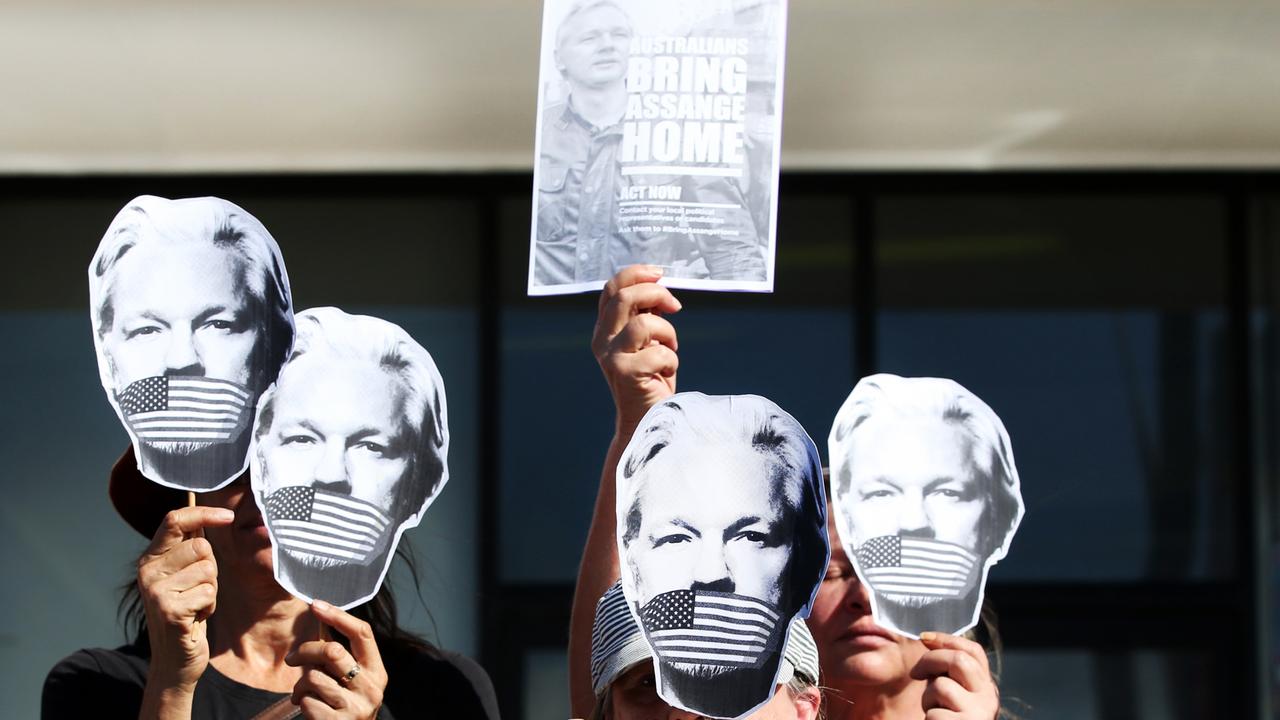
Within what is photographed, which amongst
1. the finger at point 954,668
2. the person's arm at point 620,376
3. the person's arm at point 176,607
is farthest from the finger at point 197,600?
the finger at point 954,668

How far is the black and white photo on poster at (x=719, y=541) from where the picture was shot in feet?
4.82

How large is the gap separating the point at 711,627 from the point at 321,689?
1.27 ft

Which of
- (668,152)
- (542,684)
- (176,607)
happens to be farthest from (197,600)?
(542,684)

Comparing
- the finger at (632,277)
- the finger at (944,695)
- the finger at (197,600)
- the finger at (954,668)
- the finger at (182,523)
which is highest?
the finger at (632,277)

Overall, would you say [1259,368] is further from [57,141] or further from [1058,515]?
[57,141]

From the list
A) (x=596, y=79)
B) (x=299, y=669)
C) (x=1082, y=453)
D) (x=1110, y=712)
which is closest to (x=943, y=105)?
(x=1082, y=453)

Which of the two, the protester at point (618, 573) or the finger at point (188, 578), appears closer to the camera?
the finger at point (188, 578)

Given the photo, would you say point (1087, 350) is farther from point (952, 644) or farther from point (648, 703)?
point (648, 703)

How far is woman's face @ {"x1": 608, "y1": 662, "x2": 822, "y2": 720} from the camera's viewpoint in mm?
1496

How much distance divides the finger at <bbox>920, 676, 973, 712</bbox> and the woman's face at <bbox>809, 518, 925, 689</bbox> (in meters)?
0.14

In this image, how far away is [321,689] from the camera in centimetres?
146

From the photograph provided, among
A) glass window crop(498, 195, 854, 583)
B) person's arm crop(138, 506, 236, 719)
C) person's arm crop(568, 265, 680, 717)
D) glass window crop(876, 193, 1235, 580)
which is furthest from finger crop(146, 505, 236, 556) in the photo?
glass window crop(876, 193, 1235, 580)

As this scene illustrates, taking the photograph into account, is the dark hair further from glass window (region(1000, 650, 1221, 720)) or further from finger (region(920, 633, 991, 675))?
glass window (region(1000, 650, 1221, 720))

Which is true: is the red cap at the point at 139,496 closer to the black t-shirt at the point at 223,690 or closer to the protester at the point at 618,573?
the black t-shirt at the point at 223,690
